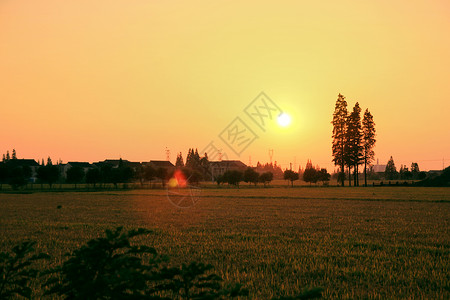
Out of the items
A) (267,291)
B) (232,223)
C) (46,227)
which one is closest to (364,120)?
(232,223)

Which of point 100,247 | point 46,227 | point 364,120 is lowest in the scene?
point 46,227

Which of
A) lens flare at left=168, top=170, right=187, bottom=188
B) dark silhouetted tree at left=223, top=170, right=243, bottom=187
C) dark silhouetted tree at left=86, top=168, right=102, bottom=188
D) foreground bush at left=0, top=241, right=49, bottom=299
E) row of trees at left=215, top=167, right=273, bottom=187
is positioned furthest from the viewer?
lens flare at left=168, top=170, right=187, bottom=188

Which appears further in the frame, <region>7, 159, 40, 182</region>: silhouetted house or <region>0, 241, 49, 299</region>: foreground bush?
<region>7, 159, 40, 182</region>: silhouetted house

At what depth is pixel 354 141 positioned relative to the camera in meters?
94.6

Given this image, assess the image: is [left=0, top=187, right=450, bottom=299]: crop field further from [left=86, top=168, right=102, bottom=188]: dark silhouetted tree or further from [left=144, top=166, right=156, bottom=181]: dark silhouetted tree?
[left=144, top=166, right=156, bottom=181]: dark silhouetted tree

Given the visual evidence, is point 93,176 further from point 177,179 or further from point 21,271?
point 21,271

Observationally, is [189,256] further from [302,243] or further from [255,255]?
[302,243]

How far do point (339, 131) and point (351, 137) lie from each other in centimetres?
340

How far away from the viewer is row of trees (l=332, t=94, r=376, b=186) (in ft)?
310

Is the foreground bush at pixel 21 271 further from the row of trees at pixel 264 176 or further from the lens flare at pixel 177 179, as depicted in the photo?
the lens flare at pixel 177 179

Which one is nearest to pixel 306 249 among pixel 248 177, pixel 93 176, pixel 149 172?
pixel 93 176

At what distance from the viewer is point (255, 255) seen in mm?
13031

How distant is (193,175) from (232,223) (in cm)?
9933

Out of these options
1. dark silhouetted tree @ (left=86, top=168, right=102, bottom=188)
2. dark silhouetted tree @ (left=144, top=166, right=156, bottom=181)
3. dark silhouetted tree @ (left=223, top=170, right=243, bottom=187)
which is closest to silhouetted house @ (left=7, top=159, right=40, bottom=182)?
dark silhouetted tree @ (left=144, top=166, right=156, bottom=181)
